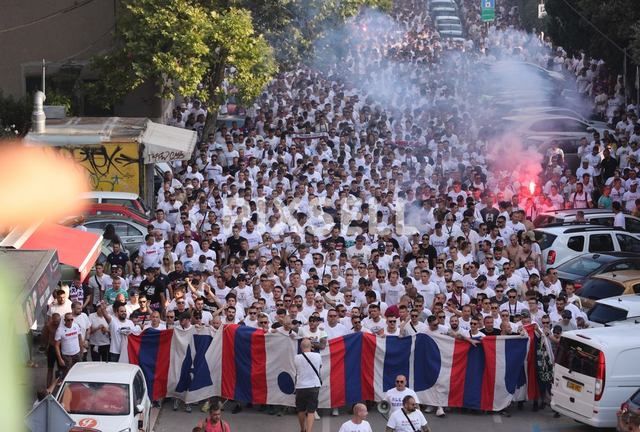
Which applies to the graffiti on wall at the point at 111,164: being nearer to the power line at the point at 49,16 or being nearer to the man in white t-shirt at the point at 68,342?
the power line at the point at 49,16

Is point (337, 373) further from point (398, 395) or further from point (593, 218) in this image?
point (593, 218)

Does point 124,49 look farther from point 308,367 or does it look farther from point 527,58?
point 527,58

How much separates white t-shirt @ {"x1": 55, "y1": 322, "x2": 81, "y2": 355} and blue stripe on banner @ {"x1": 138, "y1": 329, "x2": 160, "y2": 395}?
0.90m

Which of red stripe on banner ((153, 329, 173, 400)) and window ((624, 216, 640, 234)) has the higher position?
window ((624, 216, 640, 234))

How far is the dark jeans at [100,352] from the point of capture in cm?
1693

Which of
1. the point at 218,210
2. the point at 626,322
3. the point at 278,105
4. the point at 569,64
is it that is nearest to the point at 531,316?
the point at 626,322

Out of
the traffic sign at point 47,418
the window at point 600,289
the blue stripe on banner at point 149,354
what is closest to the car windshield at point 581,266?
the window at point 600,289

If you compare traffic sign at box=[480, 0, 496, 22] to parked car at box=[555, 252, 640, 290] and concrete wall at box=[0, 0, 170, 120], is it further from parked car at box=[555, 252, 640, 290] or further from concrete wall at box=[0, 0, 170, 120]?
parked car at box=[555, 252, 640, 290]

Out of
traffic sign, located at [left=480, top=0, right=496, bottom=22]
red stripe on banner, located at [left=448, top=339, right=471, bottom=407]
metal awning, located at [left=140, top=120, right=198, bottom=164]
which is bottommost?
red stripe on banner, located at [left=448, top=339, right=471, bottom=407]

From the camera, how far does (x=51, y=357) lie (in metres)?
16.8

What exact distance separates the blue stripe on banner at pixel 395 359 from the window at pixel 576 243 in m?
6.42

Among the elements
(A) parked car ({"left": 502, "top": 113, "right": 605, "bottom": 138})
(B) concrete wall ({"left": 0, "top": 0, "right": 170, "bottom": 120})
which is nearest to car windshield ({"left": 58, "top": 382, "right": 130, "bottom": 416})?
(B) concrete wall ({"left": 0, "top": 0, "right": 170, "bottom": 120})

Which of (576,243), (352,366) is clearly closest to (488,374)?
(352,366)

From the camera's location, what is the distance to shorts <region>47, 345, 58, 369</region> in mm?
16688
